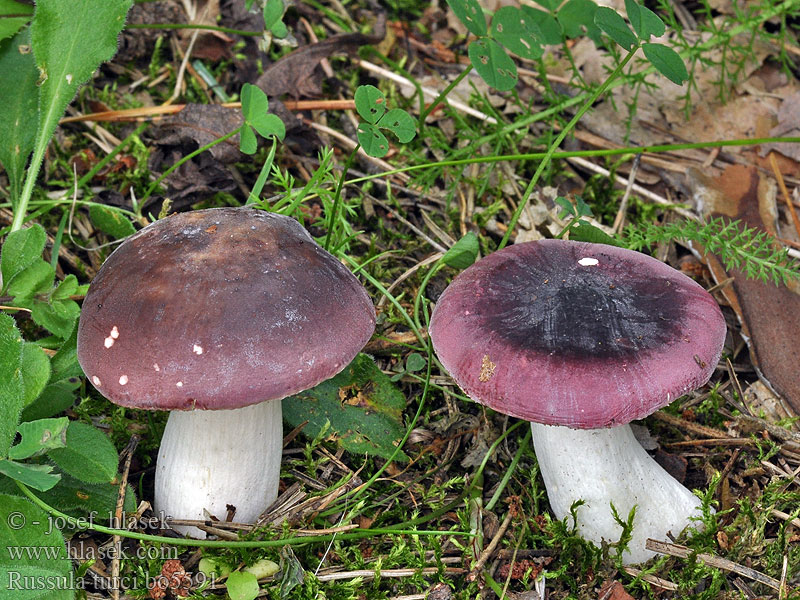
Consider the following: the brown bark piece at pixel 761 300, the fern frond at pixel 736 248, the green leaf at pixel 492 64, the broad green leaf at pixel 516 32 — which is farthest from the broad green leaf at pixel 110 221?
the brown bark piece at pixel 761 300

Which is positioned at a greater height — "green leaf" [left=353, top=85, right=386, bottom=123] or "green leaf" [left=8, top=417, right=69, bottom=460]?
"green leaf" [left=353, top=85, right=386, bottom=123]

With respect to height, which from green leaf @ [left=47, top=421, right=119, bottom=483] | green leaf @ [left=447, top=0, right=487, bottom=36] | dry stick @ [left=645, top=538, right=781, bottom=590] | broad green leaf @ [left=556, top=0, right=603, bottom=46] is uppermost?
green leaf @ [left=447, top=0, right=487, bottom=36]

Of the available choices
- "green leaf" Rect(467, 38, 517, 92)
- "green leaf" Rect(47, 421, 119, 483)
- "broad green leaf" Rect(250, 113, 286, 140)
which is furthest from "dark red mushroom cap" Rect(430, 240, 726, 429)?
"green leaf" Rect(47, 421, 119, 483)

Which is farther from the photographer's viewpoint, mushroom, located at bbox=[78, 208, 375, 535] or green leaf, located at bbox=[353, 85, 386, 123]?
green leaf, located at bbox=[353, 85, 386, 123]

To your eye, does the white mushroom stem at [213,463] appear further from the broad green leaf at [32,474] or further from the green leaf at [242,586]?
the broad green leaf at [32,474]

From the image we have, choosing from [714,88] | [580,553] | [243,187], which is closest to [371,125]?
[243,187]

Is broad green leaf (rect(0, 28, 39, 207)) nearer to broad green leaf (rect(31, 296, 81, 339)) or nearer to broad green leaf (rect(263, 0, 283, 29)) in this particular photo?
broad green leaf (rect(31, 296, 81, 339))
